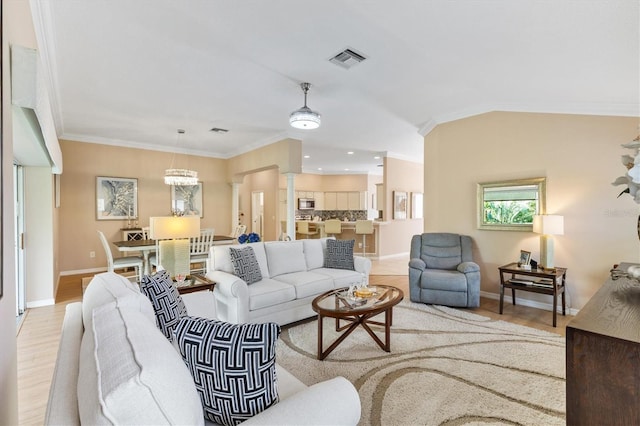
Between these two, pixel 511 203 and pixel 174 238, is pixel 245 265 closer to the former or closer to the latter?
pixel 174 238

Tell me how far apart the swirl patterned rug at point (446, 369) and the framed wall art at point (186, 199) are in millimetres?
5299

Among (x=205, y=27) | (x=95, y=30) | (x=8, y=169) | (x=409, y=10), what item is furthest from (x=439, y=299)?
(x=95, y=30)

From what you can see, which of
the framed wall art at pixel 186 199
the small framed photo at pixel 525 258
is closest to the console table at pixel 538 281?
the small framed photo at pixel 525 258

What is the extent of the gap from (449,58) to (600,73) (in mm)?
1518

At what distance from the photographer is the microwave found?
10680 mm

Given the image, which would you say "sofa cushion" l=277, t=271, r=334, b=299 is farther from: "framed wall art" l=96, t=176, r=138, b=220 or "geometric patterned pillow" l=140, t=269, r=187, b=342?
"framed wall art" l=96, t=176, r=138, b=220

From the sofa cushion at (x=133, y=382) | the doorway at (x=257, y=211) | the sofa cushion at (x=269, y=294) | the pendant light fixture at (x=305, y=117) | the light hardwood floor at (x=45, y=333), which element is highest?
the pendant light fixture at (x=305, y=117)

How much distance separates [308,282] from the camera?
3490 millimetres

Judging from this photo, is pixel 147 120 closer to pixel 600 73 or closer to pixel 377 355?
pixel 377 355

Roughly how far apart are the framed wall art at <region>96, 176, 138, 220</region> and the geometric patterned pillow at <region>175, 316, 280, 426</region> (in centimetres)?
675

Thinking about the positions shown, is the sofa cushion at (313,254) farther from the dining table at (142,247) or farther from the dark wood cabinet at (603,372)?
the dark wood cabinet at (603,372)

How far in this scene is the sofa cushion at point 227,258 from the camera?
3480 millimetres

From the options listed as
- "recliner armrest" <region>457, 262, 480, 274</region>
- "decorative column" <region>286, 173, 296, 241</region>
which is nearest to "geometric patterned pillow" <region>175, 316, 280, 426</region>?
"recliner armrest" <region>457, 262, 480, 274</region>

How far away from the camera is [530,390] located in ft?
7.07
